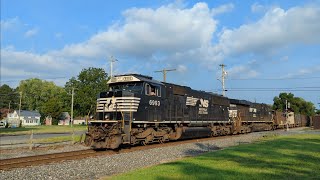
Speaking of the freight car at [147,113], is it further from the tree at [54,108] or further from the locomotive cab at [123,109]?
the tree at [54,108]

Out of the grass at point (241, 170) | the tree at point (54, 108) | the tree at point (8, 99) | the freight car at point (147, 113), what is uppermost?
the tree at point (8, 99)

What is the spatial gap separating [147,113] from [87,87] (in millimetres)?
61060

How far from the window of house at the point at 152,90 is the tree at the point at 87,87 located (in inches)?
2242

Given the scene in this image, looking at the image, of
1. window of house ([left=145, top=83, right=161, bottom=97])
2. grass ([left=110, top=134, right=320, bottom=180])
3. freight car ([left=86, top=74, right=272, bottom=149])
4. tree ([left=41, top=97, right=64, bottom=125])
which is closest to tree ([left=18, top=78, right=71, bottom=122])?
tree ([left=41, top=97, right=64, bottom=125])

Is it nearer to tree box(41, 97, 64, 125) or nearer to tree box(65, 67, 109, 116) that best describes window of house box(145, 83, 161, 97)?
tree box(65, 67, 109, 116)

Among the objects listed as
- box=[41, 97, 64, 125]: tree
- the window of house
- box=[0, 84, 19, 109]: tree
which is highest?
box=[0, 84, 19, 109]: tree

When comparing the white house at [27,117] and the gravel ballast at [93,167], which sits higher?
the white house at [27,117]

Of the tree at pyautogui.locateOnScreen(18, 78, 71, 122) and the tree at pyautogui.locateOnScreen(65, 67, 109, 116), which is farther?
the tree at pyautogui.locateOnScreen(18, 78, 71, 122)

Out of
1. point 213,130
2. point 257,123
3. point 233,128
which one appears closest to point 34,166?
point 213,130

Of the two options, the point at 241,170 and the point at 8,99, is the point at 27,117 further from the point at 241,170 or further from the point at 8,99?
the point at 241,170

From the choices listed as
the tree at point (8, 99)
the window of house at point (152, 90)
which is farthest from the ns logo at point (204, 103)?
the tree at point (8, 99)

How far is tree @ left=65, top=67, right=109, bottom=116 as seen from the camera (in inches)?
3076

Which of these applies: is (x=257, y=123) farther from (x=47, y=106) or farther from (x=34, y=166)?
(x=47, y=106)

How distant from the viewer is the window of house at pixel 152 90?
20.2 meters
